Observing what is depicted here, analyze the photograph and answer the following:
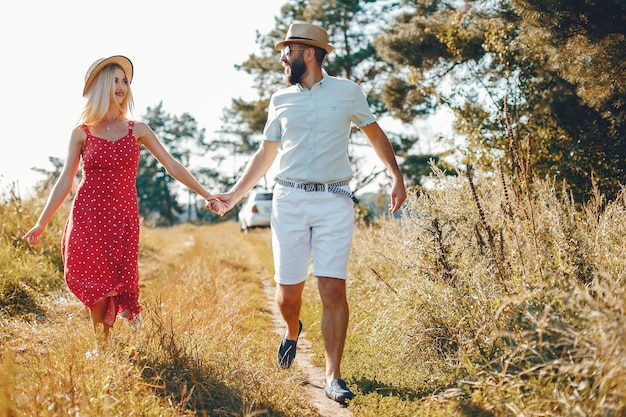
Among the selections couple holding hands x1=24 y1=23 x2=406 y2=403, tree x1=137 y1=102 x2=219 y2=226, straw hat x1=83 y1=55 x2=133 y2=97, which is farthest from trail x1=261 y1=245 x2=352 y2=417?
tree x1=137 y1=102 x2=219 y2=226

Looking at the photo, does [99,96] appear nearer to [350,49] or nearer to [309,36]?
[309,36]

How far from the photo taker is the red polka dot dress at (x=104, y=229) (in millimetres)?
4344

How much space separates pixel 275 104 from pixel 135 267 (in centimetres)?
158

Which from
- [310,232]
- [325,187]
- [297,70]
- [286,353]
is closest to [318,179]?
[325,187]

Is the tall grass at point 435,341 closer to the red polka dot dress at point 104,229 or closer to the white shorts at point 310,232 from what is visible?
the red polka dot dress at point 104,229

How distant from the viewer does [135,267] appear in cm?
461

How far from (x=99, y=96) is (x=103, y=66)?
23cm

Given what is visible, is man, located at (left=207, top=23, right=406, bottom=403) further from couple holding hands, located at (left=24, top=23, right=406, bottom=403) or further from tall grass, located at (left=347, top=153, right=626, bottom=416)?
tall grass, located at (left=347, top=153, right=626, bottom=416)

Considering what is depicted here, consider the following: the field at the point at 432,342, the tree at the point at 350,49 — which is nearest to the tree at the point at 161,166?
the tree at the point at 350,49

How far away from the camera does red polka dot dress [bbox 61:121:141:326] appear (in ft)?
14.3

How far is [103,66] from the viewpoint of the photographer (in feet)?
14.8

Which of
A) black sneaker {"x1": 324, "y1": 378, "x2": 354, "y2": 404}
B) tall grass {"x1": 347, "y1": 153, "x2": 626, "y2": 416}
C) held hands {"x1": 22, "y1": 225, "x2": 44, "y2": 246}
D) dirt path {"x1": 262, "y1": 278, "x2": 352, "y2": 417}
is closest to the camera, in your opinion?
tall grass {"x1": 347, "y1": 153, "x2": 626, "y2": 416}

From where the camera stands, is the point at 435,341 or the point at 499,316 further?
the point at 435,341

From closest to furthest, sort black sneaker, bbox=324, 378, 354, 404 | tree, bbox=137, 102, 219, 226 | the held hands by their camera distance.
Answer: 1. black sneaker, bbox=324, 378, 354, 404
2. the held hands
3. tree, bbox=137, 102, 219, 226
